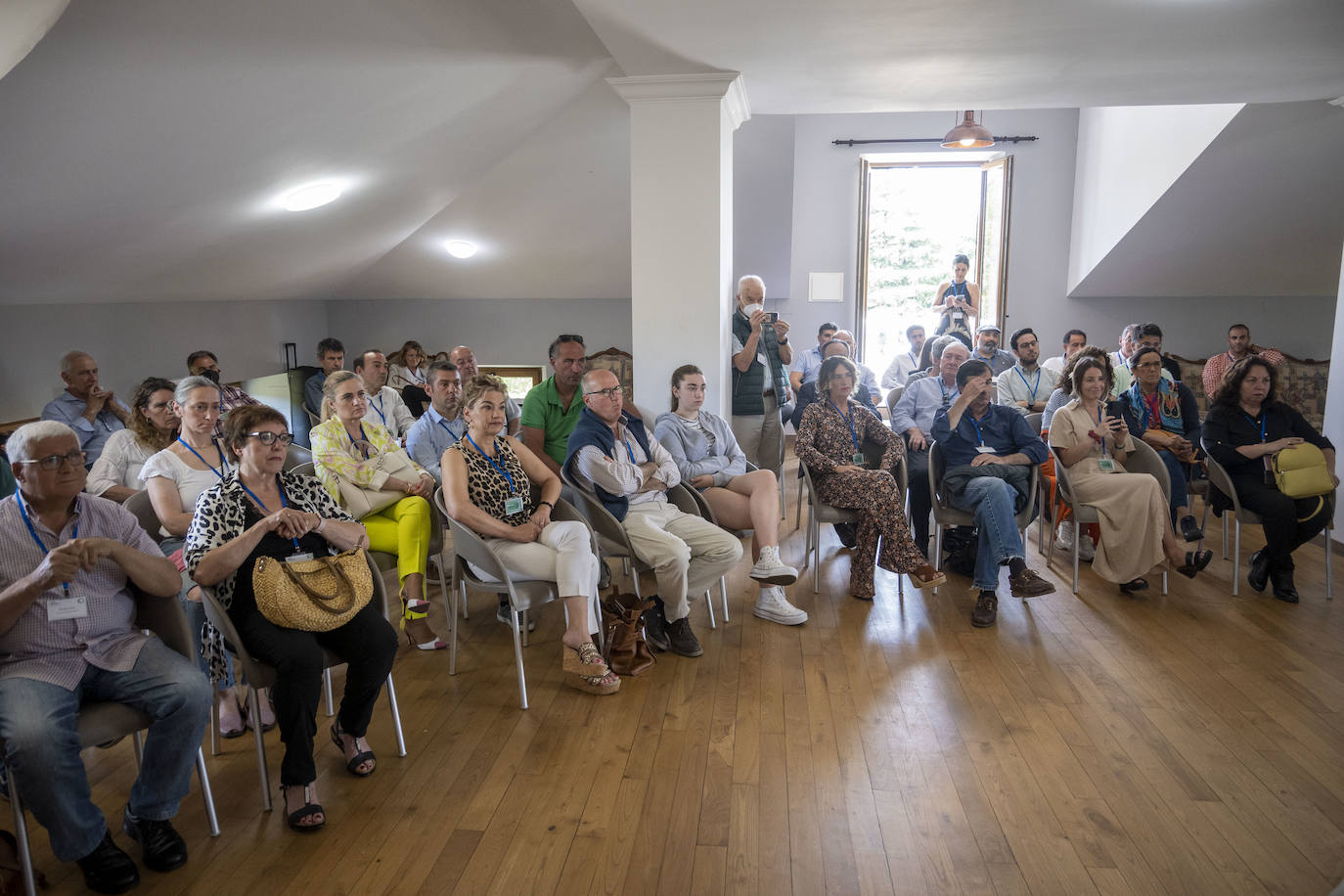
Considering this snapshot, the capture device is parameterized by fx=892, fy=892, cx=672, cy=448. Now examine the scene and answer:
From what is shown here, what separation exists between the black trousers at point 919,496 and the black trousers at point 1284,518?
158 centimetres

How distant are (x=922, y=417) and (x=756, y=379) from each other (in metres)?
1.03

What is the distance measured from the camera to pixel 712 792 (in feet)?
8.94

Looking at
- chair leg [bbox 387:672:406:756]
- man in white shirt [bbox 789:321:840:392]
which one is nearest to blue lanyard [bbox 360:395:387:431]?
chair leg [bbox 387:672:406:756]

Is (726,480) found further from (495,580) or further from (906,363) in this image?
(906,363)

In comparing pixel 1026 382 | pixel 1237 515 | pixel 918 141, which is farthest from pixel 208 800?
pixel 918 141

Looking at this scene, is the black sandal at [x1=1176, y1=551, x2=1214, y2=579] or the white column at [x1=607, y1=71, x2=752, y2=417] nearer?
the black sandal at [x1=1176, y1=551, x2=1214, y2=579]

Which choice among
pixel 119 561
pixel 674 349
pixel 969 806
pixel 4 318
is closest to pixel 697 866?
pixel 969 806

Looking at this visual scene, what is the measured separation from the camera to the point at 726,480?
4434 millimetres

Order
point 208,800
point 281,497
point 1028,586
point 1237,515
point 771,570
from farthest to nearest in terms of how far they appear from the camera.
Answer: point 1237,515, point 1028,586, point 771,570, point 281,497, point 208,800

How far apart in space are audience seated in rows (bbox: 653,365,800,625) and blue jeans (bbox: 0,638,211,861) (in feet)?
7.63

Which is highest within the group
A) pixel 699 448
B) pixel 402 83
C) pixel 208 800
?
pixel 402 83

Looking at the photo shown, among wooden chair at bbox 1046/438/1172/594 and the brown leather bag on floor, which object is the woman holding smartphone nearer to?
wooden chair at bbox 1046/438/1172/594

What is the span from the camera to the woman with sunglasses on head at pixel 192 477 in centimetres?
306

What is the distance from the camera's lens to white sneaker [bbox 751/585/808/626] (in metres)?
4.10
